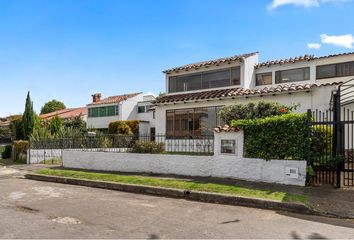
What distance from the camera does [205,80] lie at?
22453 millimetres

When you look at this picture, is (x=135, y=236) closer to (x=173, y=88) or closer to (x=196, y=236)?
(x=196, y=236)

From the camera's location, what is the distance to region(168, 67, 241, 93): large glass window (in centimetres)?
2147

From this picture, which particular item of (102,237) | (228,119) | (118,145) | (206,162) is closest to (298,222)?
(102,237)

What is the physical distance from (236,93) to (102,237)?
1375 cm

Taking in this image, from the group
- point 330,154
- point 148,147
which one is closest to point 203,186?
point 330,154

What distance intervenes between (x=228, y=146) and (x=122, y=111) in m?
27.0

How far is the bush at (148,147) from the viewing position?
14625 millimetres

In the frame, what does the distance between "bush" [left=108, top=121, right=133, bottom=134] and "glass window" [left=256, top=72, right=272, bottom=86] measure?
16.2 meters

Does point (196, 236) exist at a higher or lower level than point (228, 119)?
lower

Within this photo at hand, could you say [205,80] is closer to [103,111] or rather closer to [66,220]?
[66,220]

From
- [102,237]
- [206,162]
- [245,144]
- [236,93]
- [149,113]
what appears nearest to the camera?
[102,237]

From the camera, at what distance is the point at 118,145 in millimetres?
15766

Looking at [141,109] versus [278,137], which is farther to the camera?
[141,109]

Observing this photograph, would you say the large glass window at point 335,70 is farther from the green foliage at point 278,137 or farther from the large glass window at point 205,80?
the green foliage at point 278,137
